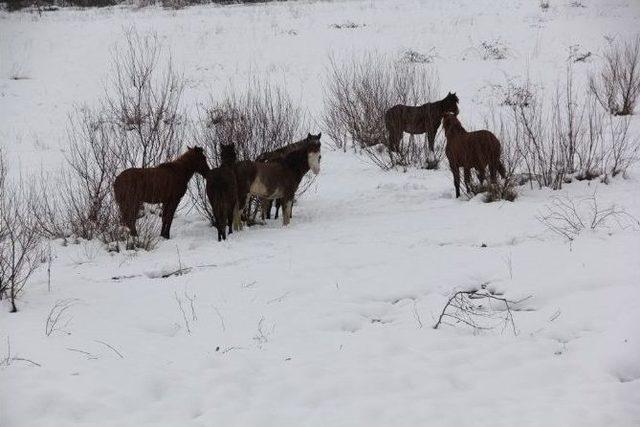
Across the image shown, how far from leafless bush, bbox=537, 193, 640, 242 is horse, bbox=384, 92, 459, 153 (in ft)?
14.7

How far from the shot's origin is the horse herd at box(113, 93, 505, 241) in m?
7.81

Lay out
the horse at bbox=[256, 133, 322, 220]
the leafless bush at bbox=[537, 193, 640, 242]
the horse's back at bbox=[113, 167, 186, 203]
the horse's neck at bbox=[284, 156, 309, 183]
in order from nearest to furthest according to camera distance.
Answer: the leafless bush at bbox=[537, 193, 640, 242]
the horse's back at bbox=[113, 167, 186, 203]
the horse's neck at bbox=[284, 156, 309, 183]
the horse at bbox=[256, 133, 322, 220]

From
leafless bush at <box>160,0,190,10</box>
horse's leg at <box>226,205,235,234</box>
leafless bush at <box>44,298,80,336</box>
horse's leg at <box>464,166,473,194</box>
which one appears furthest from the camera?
leafless bush at <box>160,0,190,10</box>

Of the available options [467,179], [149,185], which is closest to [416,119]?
[467,179]

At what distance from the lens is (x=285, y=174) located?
8.62 meters

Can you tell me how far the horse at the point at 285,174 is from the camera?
835 cm

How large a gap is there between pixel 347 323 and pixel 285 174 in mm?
4001

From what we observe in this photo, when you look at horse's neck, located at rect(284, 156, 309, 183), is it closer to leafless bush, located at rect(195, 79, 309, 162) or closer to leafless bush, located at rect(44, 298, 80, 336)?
leafless bush, located at rect(195, 79, 309, 162)

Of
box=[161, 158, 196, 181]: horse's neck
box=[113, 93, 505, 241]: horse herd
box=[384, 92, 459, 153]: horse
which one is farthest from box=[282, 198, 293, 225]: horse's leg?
box=[384, 92, 459, 153]: horse

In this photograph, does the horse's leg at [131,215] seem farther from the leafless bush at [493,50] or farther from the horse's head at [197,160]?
the leafless bush at [493,50]

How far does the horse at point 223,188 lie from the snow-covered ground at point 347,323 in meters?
0.47

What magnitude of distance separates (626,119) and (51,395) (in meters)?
13.3

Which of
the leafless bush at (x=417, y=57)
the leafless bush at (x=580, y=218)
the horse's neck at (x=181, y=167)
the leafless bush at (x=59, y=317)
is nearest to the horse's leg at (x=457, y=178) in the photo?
the leafless bush at (x=580, y=218)

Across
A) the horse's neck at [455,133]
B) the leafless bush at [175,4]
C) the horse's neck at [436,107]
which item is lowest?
the horse's neck at [455,133]
